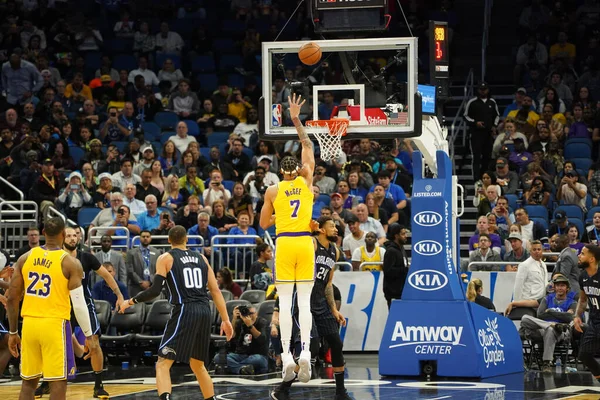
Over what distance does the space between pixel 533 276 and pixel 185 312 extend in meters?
8.40

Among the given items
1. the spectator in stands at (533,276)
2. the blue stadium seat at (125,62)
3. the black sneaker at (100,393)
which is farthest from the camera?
the blue stadium seat at (125,62)

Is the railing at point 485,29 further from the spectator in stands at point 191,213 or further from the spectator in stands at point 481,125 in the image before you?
the spectator in stands at point 191,213

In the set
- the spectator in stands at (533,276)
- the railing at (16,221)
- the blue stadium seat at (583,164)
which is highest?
the blue stadium seat at (583,164)

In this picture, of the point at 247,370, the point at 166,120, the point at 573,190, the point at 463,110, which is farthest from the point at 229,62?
the point at 247,370

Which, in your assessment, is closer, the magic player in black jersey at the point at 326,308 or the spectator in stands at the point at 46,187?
the magic player in black jersey at the point at 326,308

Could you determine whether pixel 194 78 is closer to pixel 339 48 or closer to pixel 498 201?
pixel 498 201

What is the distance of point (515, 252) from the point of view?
19.9 meters

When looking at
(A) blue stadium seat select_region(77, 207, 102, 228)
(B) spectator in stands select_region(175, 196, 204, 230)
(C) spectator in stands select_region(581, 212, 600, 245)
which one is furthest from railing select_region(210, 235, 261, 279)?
(C) spectator in stands select_region(581, 212, 600, 245)

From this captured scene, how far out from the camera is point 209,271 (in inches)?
476

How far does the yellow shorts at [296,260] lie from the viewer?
508 inches

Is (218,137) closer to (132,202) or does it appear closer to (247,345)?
(132,202)

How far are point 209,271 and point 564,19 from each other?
18.0 metres

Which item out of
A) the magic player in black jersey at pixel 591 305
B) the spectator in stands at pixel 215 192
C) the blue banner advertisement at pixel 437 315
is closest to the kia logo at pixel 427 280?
the blue banner advertisement at pixel 437 315

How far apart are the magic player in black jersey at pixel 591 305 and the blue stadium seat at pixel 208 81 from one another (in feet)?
50.1
